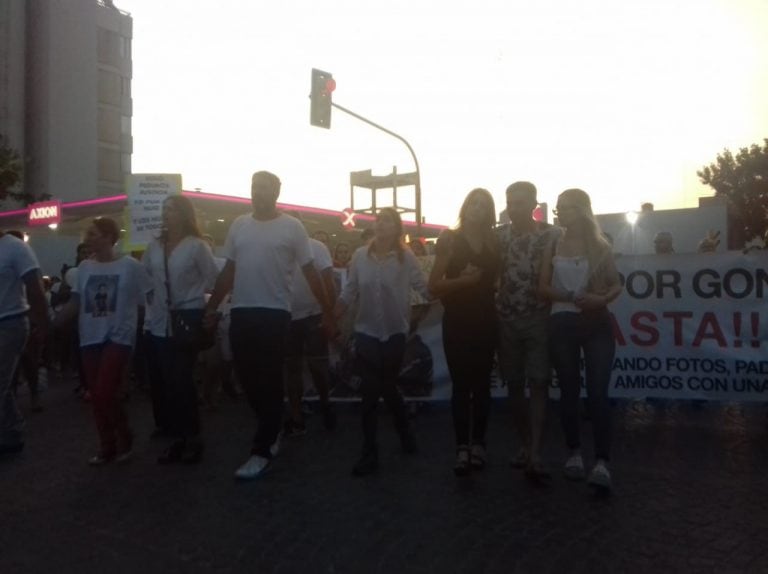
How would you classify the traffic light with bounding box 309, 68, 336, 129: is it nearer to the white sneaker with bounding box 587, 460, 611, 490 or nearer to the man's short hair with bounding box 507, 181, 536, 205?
the man's short hair with bounding box 507, 181, 536, 205

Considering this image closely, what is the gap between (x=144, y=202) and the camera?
13.5 meters

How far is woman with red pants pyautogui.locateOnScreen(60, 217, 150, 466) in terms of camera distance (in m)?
6.72

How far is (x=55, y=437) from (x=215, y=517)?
3.62 m

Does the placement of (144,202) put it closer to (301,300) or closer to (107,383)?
(301,300)

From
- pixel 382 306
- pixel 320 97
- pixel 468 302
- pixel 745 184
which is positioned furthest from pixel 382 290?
pixel 745 184

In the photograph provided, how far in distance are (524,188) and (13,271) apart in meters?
3.48

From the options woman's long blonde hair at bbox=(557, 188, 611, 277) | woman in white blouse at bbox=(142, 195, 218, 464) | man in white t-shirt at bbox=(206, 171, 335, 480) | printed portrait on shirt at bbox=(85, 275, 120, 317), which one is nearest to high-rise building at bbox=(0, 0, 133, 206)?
printed portrait on shirt at bbox=(85, 275, 120, 317)

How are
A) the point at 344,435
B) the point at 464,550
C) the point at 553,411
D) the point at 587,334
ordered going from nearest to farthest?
the point at 464,550
the point at 587,334
the point at 344,435
the point at 553,411

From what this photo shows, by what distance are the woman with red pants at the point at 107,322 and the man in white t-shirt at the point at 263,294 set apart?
28.4 inches

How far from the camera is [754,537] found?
15.4ft

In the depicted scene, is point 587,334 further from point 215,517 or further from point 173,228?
point 173,228

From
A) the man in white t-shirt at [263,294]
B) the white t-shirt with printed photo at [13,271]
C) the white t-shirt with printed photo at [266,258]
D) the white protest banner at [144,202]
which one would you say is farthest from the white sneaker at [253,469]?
the white protest banner at [144,202]

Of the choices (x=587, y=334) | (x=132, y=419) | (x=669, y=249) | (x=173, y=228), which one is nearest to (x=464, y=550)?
(x=587, y=334)

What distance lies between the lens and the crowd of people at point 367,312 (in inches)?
235
